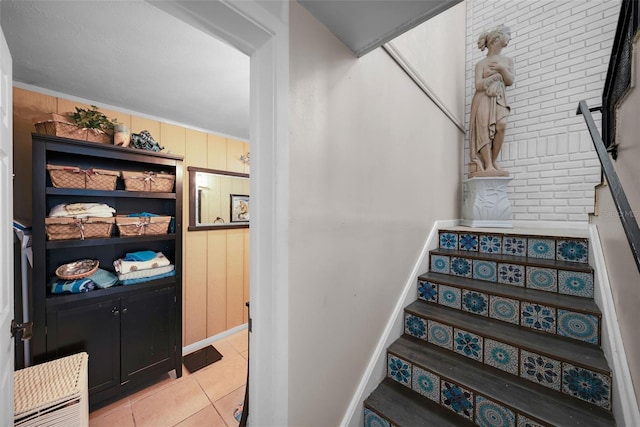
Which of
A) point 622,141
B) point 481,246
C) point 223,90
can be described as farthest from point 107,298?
point 622,141

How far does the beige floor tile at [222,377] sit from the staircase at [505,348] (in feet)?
4.74

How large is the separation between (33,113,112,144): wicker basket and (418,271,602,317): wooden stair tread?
2.62 metres

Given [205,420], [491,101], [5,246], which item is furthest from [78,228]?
[491,101]

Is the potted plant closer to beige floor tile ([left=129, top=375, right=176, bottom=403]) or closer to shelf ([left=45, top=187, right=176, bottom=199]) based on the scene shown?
shelf ([left=45, top=187, right=176, bottom=199])

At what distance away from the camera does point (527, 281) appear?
4.83 ft

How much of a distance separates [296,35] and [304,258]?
2.68 feet

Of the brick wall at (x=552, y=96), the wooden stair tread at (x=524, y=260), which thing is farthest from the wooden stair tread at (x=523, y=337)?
the brick wall at (x=552, y=96)

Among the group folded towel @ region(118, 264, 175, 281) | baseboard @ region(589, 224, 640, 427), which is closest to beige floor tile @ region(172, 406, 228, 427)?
folded towel @ region(118, 264, 175, 281)

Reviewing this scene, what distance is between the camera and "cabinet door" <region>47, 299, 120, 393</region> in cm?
160

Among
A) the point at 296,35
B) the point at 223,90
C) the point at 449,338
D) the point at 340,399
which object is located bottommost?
the point at 340,399

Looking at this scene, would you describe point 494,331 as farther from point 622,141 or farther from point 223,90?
point 223,90

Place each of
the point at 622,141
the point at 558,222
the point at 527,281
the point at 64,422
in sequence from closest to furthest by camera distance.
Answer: the point at 622,141 < the point at 64,422 < the point at 527,281 < the point at 558,222

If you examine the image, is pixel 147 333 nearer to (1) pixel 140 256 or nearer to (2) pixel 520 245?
(1) pixel 140 256

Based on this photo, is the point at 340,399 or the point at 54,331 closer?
the point at 340,399
